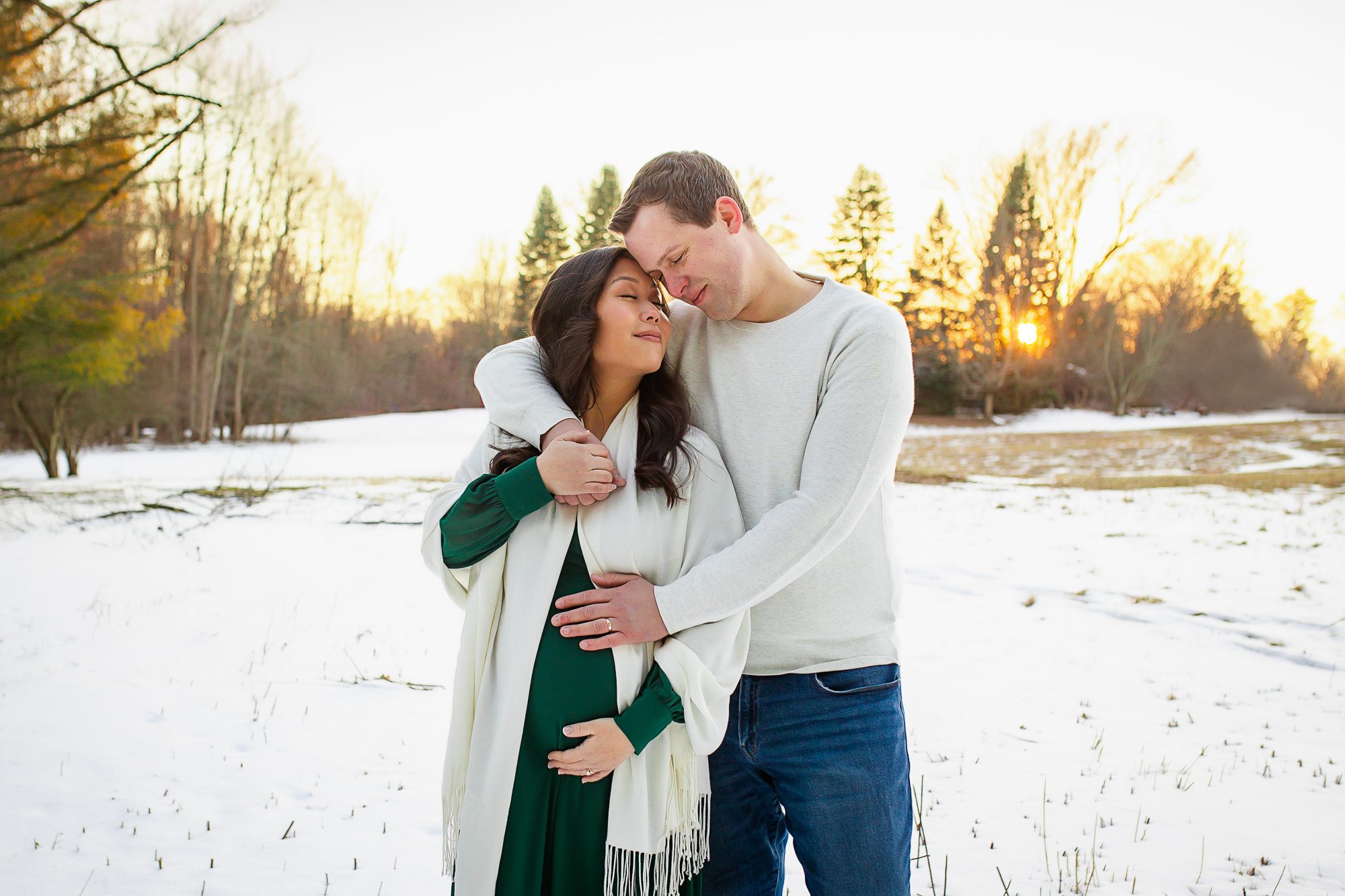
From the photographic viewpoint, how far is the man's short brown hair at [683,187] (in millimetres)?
1905

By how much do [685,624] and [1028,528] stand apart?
27.9ft

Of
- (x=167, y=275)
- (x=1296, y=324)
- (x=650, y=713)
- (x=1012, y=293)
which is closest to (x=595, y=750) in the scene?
(x=650, y=713)

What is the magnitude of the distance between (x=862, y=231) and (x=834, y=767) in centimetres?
3910

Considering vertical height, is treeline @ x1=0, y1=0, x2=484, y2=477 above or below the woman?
above

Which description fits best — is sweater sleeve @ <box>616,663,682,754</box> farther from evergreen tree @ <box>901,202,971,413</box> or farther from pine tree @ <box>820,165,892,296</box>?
pine tree @ <box>820,165,892,296</box>

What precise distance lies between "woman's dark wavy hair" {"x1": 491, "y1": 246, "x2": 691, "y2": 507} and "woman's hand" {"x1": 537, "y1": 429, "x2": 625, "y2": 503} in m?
0.13

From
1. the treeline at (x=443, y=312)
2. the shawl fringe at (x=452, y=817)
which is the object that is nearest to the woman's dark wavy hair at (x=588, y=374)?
the shawl fringe at (x=452, y=817)

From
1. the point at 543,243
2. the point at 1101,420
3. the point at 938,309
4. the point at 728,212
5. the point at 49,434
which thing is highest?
the point at 543,243

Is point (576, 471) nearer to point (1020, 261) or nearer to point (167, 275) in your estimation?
point (167, 275)

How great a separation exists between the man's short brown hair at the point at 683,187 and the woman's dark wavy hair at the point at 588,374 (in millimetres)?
138

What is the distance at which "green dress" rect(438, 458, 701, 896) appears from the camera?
5.82 ft

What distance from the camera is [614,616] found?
171 centimetres

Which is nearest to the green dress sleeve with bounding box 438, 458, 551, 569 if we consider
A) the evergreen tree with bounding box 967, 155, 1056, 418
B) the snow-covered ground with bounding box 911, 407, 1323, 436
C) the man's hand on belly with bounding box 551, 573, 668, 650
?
the man's hand on belly with bounding box 551, 573, 668, 650

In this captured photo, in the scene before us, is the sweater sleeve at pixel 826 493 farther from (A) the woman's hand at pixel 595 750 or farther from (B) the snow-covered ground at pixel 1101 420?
(B) the snow-covered ground at pixel 1101 420
